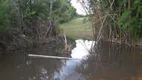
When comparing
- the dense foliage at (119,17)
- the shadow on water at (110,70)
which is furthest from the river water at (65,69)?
the dense foliage at (119,17)

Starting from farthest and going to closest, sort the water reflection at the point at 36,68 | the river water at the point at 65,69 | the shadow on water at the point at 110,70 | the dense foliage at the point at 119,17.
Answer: the dense foliage at the point at 119,17
the water reflection at the point at 36,68
the river water at the point at 65,69
the shadow on water at the point at 110,70

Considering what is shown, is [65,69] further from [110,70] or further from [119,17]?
[119,17]

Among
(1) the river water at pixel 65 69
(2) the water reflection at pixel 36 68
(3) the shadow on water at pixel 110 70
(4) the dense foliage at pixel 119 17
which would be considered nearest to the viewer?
(3) the shadow on water at pixel 110 70

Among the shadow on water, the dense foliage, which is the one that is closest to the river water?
the shadow on water

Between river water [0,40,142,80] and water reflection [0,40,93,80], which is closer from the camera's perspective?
river water [0,40,142,80]

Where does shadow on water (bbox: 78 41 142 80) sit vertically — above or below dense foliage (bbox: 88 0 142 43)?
below

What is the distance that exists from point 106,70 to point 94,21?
7516mm

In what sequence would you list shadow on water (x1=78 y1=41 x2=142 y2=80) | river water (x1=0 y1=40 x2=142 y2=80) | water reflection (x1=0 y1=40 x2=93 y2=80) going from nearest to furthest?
shadow on water (x1=78 y1=41 x2=142 y2=80), river water (x1=0 y1=40 x2=142 y2=80), water reflection (x1=0 y1=40 x2=93 y2=80)

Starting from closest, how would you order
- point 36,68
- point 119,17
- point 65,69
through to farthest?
point 65,69 < point 36,68 < point 119,17

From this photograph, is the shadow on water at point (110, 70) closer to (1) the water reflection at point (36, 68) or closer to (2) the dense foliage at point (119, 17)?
(1) the water reflection at point (36, 68)

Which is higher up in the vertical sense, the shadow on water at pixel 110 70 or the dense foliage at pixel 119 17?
the dense foliage at pixel 119 17

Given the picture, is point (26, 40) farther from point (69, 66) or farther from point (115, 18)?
point (115, 18)

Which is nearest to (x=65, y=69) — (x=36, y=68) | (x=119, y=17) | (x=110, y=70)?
(x=36, y=68)

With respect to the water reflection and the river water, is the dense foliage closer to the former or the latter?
the river water
